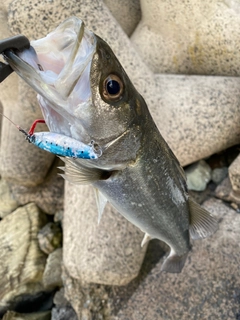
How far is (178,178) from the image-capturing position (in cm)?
136

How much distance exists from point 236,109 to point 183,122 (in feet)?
1.08

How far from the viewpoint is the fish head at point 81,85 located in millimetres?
913

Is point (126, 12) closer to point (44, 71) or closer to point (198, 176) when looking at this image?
point (198, 176)

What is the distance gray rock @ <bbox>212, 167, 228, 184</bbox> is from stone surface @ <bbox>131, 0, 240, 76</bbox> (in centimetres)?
63

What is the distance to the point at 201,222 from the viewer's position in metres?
1.55

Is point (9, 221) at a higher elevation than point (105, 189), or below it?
below

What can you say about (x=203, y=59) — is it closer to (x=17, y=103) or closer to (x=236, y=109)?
(x=236, y=109)

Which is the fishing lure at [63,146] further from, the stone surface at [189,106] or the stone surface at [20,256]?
the stone surface at [20,256]

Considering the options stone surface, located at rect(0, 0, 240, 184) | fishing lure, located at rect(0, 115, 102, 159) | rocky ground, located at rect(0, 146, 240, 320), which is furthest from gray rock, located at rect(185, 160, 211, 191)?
fishing lure, located at rect(0, 115, 102, 159)

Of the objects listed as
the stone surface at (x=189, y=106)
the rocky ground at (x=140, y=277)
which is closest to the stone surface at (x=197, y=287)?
the rocky ground at (x=140, y=277)

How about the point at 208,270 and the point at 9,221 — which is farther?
the point at 9,221

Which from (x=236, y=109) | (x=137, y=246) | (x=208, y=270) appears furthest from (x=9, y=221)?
(x=236, y=109)

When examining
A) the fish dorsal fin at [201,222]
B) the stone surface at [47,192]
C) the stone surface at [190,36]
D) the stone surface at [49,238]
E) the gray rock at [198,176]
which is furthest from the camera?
the stone surface at [47,192]

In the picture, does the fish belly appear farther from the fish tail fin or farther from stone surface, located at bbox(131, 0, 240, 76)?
stone surface, located at bbox(131, 0, 240, 76)
